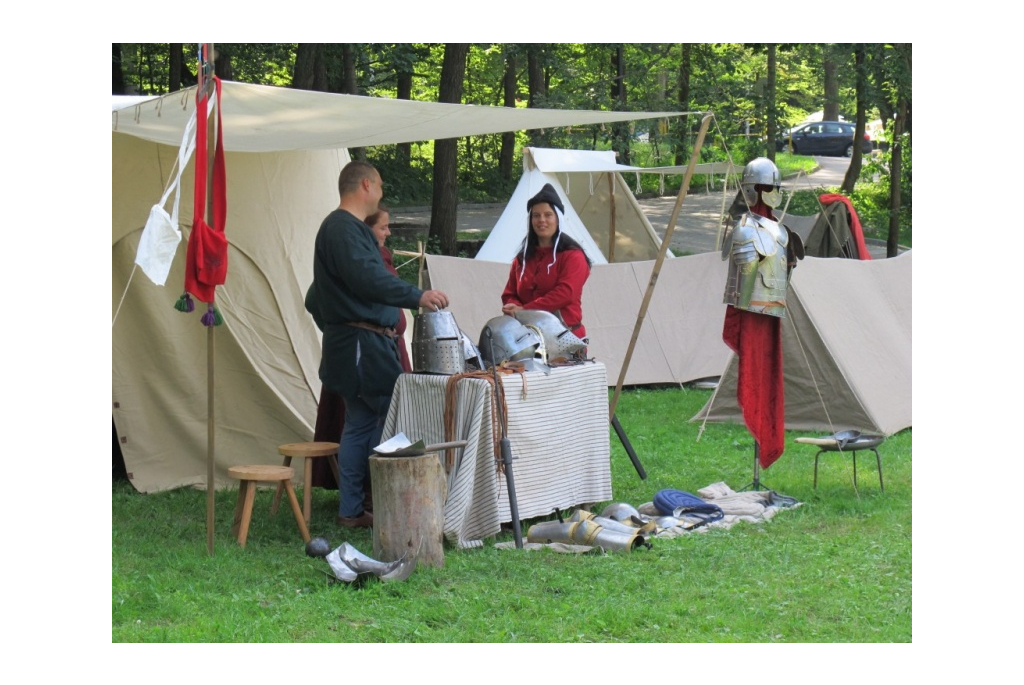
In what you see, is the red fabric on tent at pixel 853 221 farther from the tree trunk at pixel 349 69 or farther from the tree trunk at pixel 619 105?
the tree trunk at pixel 349 69

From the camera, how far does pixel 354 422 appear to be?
4.83 m

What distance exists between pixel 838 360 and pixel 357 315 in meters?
3.37

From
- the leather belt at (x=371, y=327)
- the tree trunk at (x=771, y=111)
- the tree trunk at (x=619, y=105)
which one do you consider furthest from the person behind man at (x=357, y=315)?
the tree trunk at (x=771, y=111)

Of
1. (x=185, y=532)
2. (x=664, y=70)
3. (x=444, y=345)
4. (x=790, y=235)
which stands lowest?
(x=185, y=532)

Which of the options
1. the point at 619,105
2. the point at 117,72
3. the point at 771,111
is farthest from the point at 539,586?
the point at 771,111

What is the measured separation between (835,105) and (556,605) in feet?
78.2

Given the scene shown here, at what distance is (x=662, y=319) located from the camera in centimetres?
875

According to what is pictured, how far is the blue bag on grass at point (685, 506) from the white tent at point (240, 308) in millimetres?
1704

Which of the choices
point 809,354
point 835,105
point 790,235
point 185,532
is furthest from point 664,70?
point 185,532

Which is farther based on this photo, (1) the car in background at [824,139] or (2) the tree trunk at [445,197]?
(1) the car in background at [824,139]

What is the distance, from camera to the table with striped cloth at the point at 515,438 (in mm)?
4465

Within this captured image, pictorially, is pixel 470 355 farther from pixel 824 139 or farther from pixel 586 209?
pixel 824 139

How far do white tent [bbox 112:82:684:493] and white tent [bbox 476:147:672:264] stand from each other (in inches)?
110

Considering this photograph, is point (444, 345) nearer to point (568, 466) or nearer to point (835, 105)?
point (568, 466)
